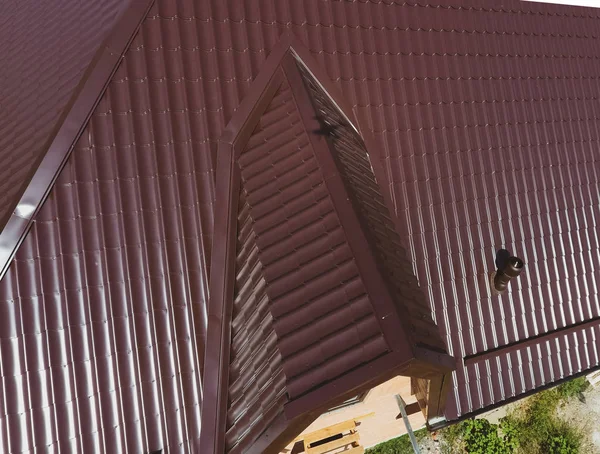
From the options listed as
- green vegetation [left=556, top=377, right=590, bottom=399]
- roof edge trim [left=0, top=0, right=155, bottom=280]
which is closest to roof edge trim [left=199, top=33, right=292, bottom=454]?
roof edge trim [left=0, top=0, right=155, bottom=280]

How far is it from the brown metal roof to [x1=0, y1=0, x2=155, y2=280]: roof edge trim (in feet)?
0.13

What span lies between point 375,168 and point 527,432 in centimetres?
776

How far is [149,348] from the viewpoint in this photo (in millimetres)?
5645

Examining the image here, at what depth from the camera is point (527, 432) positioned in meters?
10.8

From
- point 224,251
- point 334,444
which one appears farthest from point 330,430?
point 224,251

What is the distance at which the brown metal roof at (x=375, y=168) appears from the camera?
5453 millimetres

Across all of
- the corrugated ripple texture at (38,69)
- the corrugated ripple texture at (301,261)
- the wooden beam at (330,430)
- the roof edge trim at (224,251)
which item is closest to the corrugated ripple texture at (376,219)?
the corrugated ripple texture at (301,261)

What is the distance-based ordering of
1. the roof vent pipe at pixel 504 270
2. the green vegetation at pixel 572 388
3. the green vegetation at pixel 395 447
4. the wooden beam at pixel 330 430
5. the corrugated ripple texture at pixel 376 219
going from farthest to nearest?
the green vegetation at pixel 572 388 → the green vegetation at pixel 395 447 → the wooden beam at pixel 330 430 → the roof vent pipe at pixel 504 270 → the corrugated ripple texture at pixel 376 219

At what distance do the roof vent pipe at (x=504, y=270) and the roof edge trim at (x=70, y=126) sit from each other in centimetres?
545

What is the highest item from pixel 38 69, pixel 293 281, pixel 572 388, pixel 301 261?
pixel 38 69

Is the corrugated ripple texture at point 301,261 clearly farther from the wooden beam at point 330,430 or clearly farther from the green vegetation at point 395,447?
the green vegetation at point 395,447

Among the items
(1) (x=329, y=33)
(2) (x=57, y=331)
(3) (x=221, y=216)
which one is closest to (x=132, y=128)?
(3) (x=221, y=216)

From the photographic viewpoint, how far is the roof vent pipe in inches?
251

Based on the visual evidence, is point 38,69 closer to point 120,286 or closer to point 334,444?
point 120,286
